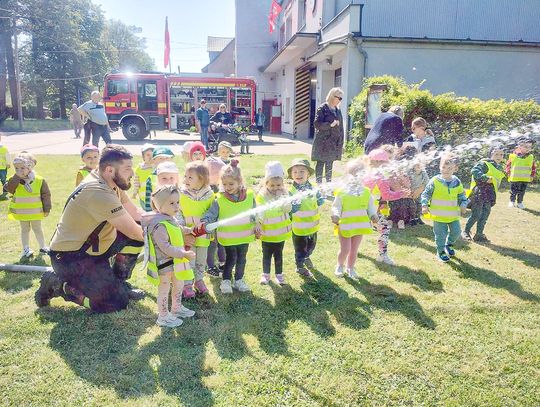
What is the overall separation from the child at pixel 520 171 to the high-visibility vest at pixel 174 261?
7.41m

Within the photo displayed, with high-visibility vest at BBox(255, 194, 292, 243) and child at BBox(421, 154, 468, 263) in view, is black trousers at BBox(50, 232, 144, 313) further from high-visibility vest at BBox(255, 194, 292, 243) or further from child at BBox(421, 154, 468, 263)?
child at BBox(421, 154, 468, 263)

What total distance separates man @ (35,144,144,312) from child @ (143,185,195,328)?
1.06 ft

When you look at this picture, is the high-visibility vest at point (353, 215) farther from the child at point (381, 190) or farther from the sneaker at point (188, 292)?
the sneaker at point (188, 292)

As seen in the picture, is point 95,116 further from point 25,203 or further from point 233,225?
point 233,225

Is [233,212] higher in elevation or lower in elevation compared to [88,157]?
lower

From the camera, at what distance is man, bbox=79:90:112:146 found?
11406mm

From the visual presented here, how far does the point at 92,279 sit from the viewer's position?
12.4ft

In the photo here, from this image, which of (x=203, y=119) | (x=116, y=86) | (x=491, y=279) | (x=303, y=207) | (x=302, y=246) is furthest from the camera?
(x=116, y=86)

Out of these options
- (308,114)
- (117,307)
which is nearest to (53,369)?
(117,307)

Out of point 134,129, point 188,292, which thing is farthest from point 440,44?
point 188,292

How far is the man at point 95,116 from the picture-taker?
37.4 ft

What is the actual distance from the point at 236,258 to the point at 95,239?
1.42 metres

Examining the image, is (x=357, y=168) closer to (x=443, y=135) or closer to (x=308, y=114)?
(x=443, y=135)

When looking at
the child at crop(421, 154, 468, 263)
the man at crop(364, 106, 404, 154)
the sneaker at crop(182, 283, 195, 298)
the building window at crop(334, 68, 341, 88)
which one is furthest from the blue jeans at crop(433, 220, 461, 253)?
the building window at crop(334, 68, 341, 88)
